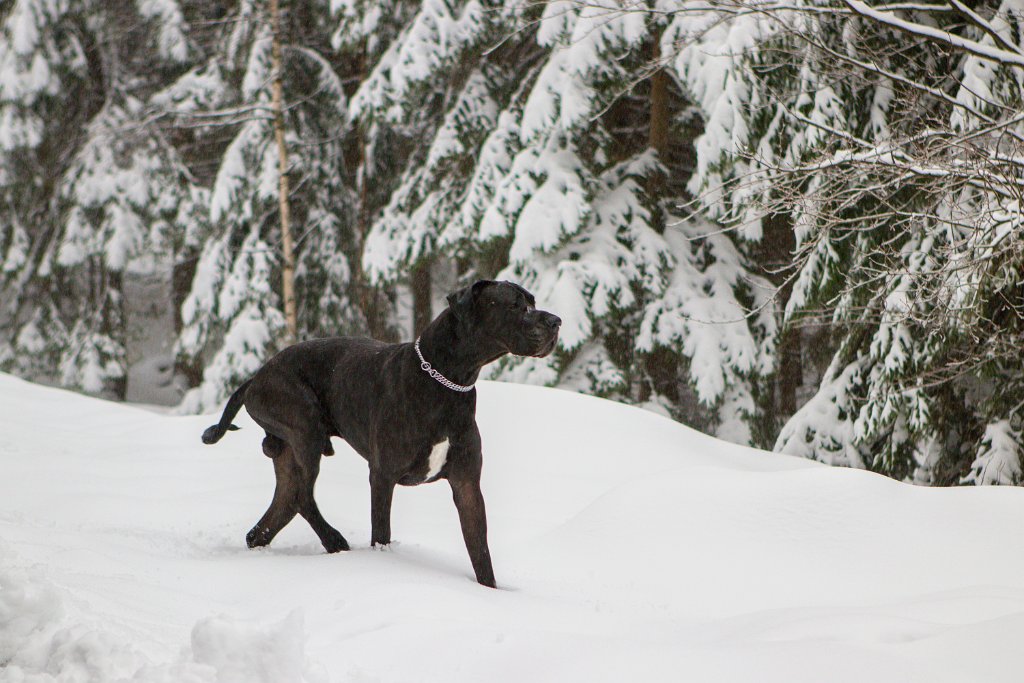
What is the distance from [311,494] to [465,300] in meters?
1.52

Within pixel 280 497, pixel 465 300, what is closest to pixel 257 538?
pixel 280 497

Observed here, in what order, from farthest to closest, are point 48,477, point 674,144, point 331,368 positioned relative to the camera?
point 674,144
point 48,477
point 331,368

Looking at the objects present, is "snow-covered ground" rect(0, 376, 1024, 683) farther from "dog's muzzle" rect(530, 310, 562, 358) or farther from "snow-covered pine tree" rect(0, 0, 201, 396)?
"snow-covered pine tree" rect(0, 0, 201, 396)

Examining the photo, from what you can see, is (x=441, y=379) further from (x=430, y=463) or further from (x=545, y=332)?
(x=545, y=332)

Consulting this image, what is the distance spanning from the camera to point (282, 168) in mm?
15242

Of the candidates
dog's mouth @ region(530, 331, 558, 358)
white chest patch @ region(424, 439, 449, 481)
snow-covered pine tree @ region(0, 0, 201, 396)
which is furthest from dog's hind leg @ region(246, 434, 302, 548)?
snow-covered pine tree @ region(0, 0, 201, 396)

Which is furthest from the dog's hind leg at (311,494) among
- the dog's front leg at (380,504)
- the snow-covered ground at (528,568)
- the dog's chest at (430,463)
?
the dog's chest at (430,463)

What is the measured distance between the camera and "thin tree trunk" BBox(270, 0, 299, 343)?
15.1 meters

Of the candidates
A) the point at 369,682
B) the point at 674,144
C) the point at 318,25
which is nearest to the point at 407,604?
the point at 369,682

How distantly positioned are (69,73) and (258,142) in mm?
5178

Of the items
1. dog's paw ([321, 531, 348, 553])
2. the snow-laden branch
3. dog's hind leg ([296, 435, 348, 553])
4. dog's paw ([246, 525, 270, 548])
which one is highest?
the snow-laden branch

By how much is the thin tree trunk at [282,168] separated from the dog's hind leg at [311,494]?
1052 centimetres

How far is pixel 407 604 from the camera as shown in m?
3.62

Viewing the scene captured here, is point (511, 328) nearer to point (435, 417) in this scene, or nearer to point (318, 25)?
point (435, 417)
